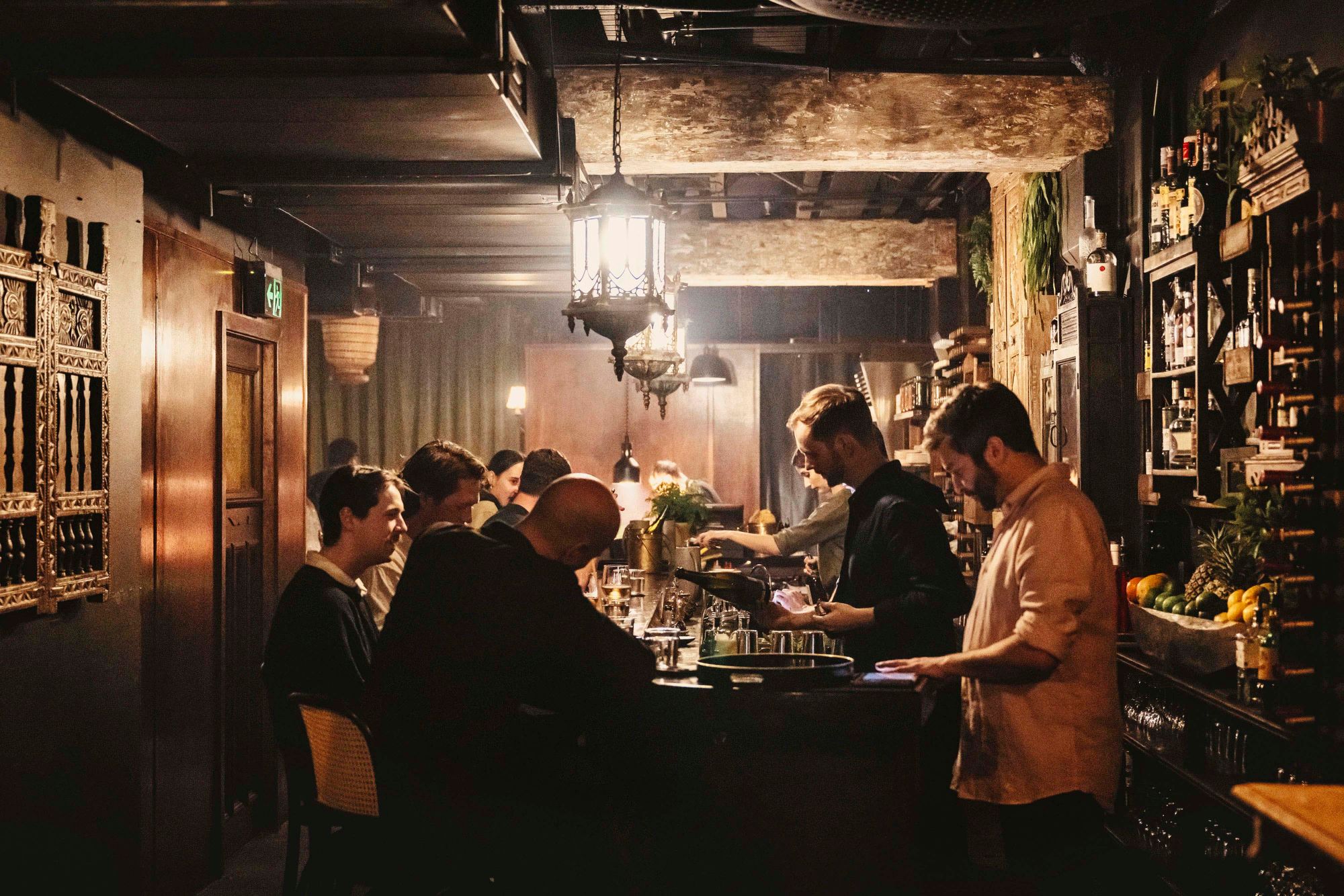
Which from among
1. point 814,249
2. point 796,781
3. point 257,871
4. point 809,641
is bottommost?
point 257,871

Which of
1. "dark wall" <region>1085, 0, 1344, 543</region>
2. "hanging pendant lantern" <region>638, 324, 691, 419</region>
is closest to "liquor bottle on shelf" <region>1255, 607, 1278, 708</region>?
"dark wall" <region>1085, 0, 1344, 543</region>

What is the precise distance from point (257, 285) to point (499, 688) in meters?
3.33

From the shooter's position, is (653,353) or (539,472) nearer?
(539,472)

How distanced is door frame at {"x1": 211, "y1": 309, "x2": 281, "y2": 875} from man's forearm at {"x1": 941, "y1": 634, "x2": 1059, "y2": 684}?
3373mm

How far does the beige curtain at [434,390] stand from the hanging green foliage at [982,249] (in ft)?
20.3

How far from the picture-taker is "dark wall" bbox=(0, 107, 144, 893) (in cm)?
347

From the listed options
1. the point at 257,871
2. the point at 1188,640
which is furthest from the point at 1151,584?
the point at 257,871

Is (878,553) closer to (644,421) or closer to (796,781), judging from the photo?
(796,781)

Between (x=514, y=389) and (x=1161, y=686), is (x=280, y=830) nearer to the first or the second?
(x=1161, y=686)

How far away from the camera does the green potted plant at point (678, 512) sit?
6.47 meters

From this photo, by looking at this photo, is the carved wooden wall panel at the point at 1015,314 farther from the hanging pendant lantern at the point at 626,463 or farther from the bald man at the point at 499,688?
the hanging pendant lantern at the point at 626,463

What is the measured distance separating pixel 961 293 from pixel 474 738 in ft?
24.2

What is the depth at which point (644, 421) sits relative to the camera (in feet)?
40.6

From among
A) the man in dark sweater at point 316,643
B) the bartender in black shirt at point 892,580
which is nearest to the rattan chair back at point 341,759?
the man in dark sweater at point 316,643
